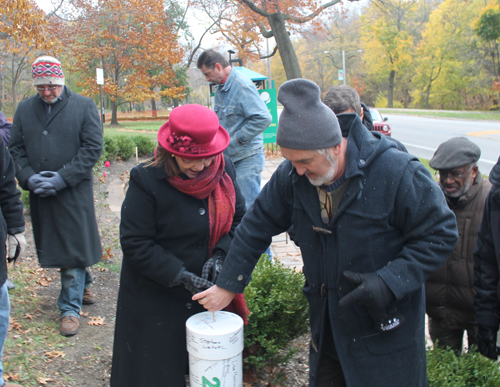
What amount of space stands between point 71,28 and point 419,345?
31466 millimetres

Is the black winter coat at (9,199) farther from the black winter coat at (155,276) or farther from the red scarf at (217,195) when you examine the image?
the red scarf at (217,195)

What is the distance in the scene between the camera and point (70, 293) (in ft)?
13.1

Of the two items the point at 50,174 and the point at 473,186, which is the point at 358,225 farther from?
the point at 50,174

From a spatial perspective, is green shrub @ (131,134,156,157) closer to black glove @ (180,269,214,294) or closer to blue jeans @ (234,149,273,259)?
blue jeans @ (234,149,273,259)

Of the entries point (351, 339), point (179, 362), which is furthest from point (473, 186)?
point (179, 362)

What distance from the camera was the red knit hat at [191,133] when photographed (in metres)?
2.33

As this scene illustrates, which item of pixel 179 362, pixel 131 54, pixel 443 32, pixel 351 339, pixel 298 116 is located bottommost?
pixel 179 362

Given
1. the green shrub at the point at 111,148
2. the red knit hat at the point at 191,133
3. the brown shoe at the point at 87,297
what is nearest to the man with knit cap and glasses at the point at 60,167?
the brown shoe at the point at 87,297

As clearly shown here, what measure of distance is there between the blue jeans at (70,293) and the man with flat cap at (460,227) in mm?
2831

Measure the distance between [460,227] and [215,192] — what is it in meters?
1.53

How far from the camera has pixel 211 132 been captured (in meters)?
2.36

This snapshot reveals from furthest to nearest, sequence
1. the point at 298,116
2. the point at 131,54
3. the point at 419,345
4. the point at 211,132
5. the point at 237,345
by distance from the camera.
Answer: the point at 131,54, the point at 211,132, the point at 237,345, the point at 419,345, the point at 298,116

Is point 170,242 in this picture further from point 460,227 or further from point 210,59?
point 210,59

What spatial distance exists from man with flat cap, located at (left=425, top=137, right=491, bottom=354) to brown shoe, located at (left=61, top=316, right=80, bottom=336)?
2762 millimetres
